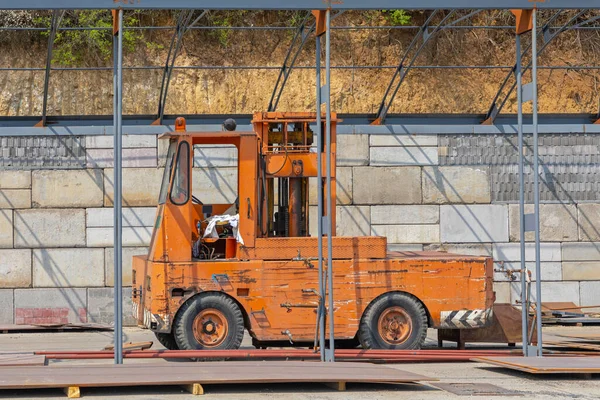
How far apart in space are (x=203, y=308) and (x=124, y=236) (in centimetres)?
633

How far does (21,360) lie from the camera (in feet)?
43.6

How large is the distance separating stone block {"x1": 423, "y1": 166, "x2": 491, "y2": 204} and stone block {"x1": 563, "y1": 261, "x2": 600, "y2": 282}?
2120mm

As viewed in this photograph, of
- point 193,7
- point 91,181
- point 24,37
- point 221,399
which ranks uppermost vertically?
point 24,37

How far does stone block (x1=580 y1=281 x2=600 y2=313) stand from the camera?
20625mm

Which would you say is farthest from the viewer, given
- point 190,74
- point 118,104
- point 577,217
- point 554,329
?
point 190,74

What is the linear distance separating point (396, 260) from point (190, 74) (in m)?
12.8

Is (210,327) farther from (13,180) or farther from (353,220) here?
(13,180)

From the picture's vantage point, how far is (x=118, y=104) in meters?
12.8

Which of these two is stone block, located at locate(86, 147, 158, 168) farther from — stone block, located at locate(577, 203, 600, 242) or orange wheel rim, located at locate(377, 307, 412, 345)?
stone block, located at locate(577, 203, 600, 242)

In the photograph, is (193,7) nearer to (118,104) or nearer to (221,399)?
(118,104)

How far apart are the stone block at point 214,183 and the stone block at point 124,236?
1.30 meters

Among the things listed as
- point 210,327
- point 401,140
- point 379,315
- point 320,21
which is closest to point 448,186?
point 401,140

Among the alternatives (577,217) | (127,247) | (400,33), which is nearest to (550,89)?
(400,33)

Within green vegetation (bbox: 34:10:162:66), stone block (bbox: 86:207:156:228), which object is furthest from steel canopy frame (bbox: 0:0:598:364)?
green vegetation (bbox: 34:10:162:66)
